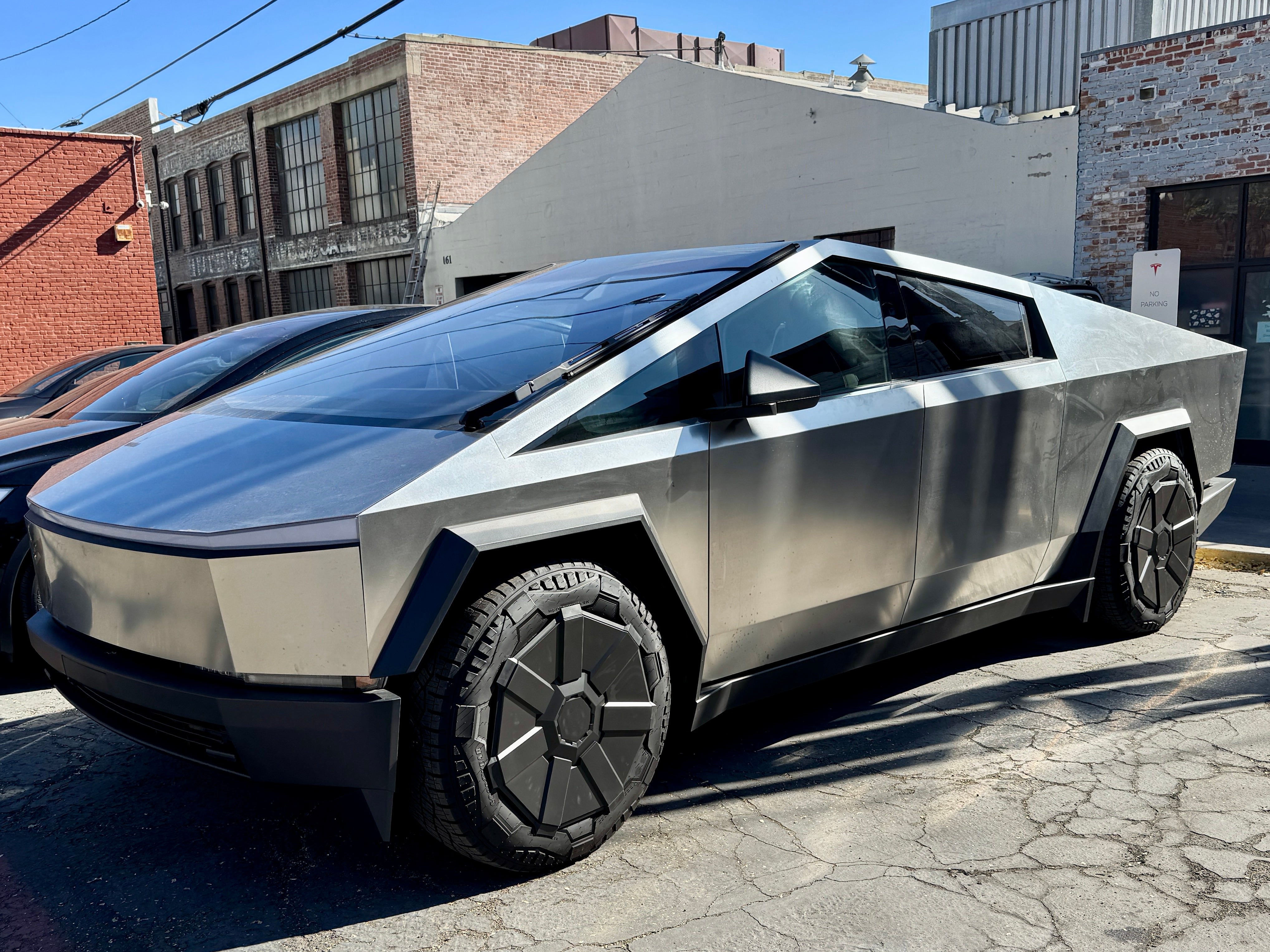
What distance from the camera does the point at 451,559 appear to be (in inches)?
93.4

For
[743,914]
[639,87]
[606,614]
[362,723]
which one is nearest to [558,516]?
[606,614]

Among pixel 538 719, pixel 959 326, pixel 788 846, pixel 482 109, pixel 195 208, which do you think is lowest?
pixel 788 846

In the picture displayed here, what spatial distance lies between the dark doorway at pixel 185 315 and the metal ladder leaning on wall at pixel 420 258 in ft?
38.6

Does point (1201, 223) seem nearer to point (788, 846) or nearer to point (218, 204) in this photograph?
point (788, 846)

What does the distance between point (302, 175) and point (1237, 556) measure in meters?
26.0

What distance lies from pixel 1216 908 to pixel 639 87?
17.7 metres

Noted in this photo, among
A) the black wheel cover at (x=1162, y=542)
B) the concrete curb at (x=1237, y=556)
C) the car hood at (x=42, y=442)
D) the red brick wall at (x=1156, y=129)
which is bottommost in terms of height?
the concrete curb at (x=1237, y=556)

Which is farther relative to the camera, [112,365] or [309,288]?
[309,288]

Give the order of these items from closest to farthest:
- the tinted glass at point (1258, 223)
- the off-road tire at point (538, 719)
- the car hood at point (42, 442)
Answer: the off-road tire at point (538, 719), the car hood at point (42, 442), the tinted glass at point (1258, 223)

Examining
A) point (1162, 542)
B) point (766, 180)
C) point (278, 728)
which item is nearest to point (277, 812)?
point (278, 728)

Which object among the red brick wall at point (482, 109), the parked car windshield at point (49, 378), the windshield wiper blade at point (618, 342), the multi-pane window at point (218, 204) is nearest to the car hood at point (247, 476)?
the windshield wiper blade at point (618, 342)

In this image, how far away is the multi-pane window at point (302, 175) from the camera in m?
26.7

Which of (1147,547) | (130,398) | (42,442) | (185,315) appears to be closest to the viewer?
(1147,547)

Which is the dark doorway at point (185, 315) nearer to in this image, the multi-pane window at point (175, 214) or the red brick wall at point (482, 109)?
the multi-pane window at point (175, 214)
